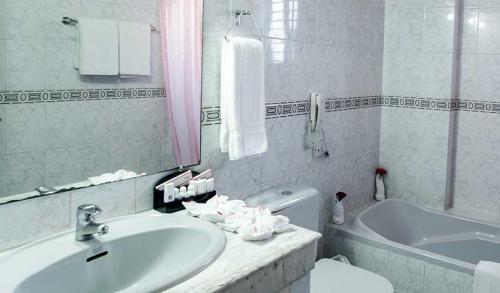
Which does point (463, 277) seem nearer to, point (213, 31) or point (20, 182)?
point (213, 31)

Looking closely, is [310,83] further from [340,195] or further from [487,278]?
[487,278]

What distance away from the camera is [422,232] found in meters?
3.21

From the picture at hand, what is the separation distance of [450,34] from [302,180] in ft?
4.80

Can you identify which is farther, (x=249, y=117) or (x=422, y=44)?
(x=422, y=44)

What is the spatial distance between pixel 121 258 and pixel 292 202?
994 millimetres

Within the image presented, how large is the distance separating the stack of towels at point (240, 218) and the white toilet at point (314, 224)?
49cm

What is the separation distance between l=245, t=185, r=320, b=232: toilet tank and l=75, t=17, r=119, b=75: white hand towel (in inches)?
36.5

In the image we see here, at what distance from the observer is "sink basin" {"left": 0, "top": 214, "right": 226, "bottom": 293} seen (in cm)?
115

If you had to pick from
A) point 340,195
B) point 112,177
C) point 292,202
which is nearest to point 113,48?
point 112,177

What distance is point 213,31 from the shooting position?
1.92 meters

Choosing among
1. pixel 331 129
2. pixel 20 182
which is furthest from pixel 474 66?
pixel 20 182

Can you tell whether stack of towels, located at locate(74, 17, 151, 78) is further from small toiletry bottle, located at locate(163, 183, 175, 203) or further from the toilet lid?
the toilet lid

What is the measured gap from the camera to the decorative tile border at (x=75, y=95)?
4.27ft

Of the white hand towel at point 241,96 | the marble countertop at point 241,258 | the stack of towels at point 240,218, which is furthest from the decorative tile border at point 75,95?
the marble countertop at point 241,258
